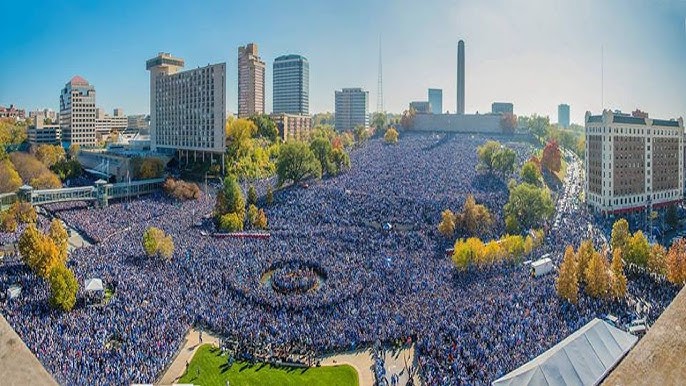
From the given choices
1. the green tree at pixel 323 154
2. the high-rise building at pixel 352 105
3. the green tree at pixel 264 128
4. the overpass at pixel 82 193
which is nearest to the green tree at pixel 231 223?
the overpass at pixel 82 193

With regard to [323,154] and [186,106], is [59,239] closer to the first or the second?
[323,154]

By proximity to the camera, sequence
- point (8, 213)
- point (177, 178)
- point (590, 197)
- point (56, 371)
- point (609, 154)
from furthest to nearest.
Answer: point (177, 178)
point (590, 197)
point (609, 154)
point (8, 213)
point (56, 371)

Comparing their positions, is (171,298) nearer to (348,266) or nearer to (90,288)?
(90,288)

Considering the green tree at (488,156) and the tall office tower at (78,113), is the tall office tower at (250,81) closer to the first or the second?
the tall office tower at (78,113)

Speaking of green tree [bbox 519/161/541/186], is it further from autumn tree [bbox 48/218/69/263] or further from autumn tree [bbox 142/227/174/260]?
autumn tree [bbox 48/218/69/263]

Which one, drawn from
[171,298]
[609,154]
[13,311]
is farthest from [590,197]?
[13,311]

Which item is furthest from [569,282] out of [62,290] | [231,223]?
[231,223]
